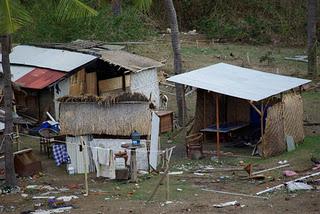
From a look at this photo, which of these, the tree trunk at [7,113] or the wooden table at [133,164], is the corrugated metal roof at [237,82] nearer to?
the wooden table at [133,164]

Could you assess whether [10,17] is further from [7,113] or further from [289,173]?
[289,173]

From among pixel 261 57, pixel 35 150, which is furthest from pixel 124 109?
pixel 261 57

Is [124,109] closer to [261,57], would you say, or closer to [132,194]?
[132,194]

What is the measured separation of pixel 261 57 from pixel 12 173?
20.6 metres

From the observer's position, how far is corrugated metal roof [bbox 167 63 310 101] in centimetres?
1973

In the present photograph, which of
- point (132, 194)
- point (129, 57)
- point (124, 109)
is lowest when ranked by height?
point (132, 194)

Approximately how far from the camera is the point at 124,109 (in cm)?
1866

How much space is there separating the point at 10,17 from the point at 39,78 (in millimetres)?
Result: 10834

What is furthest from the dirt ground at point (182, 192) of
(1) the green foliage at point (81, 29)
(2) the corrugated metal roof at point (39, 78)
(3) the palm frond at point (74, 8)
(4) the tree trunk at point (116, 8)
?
(4) the tree trunk at point (116, 8)

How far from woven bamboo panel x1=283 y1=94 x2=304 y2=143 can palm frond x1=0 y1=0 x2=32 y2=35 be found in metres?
9.47

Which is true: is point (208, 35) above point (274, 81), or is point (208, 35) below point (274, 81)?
above

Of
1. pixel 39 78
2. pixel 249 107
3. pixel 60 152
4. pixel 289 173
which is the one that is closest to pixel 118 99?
pixel 60 152

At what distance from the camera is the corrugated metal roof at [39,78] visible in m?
23.5

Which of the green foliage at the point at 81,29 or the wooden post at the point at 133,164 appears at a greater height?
the green foliage at the point at 81,29
